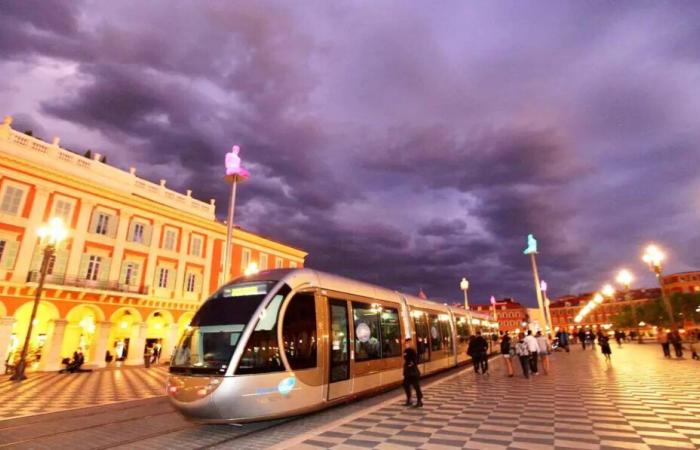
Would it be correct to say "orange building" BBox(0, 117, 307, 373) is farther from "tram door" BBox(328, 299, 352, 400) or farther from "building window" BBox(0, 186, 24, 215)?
"tram door" BBox(328, 299, 352, 400)

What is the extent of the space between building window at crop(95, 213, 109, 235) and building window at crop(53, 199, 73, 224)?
1836mm

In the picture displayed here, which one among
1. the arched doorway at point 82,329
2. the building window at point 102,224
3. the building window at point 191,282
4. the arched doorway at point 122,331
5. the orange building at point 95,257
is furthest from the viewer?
the building window at point 191,282

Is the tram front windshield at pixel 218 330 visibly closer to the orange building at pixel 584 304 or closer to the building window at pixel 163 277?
the building window at pixel 163 277

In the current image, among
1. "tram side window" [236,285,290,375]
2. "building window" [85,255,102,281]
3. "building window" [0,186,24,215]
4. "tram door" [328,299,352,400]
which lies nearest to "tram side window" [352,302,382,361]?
"tram door" [328,299,352,400]

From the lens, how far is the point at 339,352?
29.4 feet

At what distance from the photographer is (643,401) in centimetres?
930

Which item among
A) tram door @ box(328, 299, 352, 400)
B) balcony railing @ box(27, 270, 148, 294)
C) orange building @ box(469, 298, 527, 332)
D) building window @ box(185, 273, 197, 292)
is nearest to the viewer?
tram door @ box(328, 299, 352, 400)

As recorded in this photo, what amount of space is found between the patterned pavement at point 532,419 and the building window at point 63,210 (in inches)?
959

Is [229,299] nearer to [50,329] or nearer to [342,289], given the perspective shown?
[342,289]

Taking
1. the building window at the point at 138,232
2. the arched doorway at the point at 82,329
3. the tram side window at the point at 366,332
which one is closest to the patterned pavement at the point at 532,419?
the tram side window at the point at 366,332

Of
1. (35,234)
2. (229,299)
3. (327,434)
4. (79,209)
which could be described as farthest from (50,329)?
(327,434)

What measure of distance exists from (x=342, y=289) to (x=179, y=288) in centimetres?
2447

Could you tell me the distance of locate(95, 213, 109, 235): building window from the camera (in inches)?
992

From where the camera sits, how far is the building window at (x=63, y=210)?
2305 centimetres
